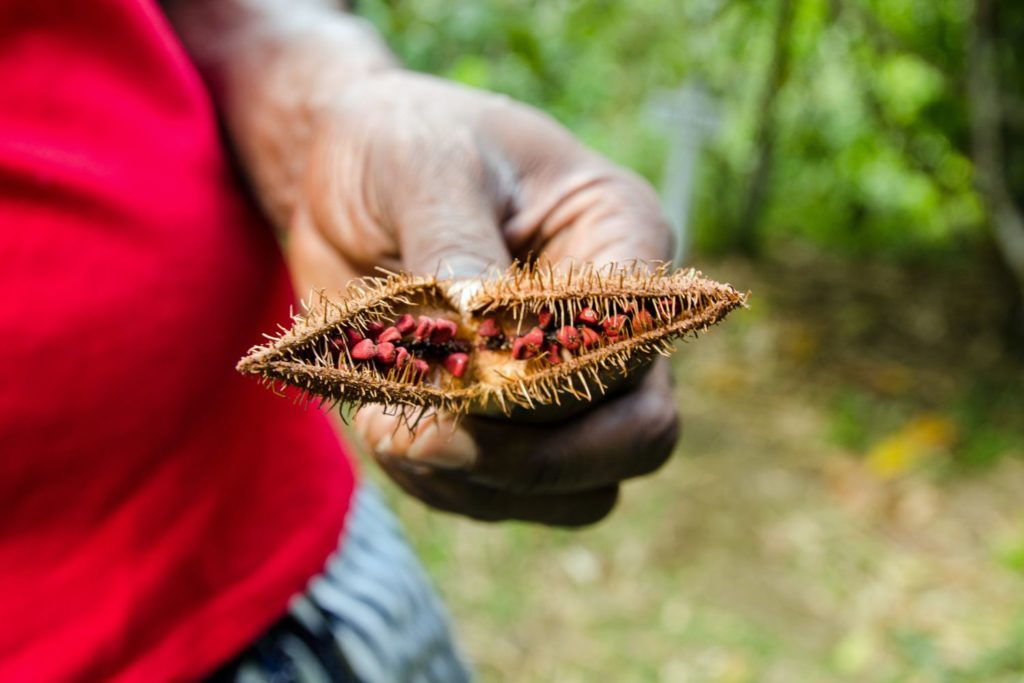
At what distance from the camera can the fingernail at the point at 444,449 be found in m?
1.00

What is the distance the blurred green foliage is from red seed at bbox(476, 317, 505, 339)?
2.24 m

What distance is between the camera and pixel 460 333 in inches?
38.9

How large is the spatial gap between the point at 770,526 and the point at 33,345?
2781 mm

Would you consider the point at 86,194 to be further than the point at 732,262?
No

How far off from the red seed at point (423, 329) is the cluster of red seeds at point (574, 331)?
65 millimetres

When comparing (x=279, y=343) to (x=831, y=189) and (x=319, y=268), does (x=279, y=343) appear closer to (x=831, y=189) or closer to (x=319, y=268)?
(x=319, y=268)

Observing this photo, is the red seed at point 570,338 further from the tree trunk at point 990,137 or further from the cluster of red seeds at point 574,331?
the tree trunk at point 990,137

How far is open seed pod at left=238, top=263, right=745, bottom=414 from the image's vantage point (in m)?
0.84

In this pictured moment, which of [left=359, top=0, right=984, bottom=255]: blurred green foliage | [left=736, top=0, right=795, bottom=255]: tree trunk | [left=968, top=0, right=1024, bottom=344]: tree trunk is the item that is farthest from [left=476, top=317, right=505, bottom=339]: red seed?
[left=736, top=0, right=795, bottom=255]: tree trunk

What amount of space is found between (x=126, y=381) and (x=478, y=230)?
1.52ft

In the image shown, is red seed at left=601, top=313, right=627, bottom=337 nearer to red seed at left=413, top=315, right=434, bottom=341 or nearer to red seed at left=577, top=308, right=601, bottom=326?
red seed at left=577, top=308, right=601, bottom=326

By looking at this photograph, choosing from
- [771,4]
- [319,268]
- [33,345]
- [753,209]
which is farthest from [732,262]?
[33,345]

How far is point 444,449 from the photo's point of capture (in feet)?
3.30

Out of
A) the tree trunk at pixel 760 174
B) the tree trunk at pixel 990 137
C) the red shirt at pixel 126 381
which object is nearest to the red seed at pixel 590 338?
the red shirt at pixel 126 381
